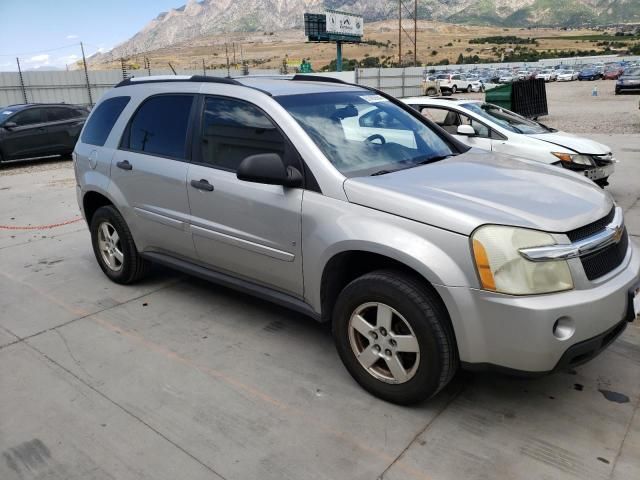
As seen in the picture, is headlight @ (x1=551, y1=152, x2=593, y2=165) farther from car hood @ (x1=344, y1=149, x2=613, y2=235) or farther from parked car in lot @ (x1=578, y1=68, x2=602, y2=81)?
parked car in lot @ (x1=578, y1=68, x2=602, y2=81)

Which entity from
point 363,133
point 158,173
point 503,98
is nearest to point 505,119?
point 363,133

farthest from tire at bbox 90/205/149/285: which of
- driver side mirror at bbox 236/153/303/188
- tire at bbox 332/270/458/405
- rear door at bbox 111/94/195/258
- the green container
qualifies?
the green container

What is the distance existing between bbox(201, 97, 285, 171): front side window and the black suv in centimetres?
1120

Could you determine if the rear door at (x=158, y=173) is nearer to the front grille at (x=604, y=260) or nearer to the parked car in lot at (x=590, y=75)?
the front grille at (x=604, y=260)

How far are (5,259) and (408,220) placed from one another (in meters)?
4.92

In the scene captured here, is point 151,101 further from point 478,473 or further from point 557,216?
point 478,473

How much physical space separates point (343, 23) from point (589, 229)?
5516cm

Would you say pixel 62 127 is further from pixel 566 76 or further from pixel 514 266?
pixel 566 76

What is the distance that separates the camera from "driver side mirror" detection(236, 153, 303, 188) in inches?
122

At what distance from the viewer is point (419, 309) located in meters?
2.69

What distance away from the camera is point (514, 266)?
252 cm

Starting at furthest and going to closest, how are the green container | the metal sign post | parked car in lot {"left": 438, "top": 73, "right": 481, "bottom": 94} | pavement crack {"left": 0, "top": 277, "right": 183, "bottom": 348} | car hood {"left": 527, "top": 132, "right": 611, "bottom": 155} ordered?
1. the metal sign post
2. parked car in lot {"left": 438, "top": 73, "right": 481, "bottom": 94}
3. the green container
4. car hood {"left": 527, "top": 132, "right": 611, "bottom": 155}
5. pavement crack {"left": 0, "top": 277, "right": 183, "bottom": 348}

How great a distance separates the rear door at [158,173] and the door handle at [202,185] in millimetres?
123

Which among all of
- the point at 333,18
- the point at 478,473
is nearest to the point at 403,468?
the point at 478,473
